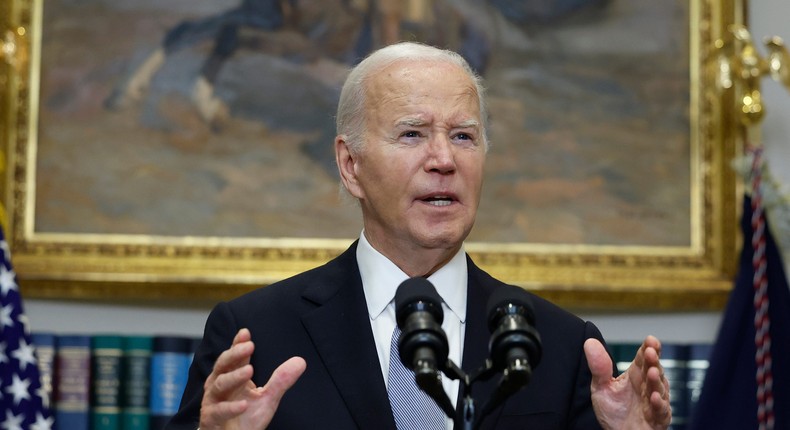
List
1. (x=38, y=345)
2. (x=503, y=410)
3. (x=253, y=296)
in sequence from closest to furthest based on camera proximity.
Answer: (x=503, y=410), (x=253, y=296), (x=38, y=345)

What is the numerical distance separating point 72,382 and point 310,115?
1413mm

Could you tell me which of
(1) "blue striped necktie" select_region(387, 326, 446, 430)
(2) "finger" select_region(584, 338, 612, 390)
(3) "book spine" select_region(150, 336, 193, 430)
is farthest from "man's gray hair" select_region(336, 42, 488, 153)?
(3) "book spine" select_region(150, 336, 193, 430)

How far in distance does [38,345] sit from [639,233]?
2424mm

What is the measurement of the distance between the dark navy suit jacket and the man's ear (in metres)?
0.21

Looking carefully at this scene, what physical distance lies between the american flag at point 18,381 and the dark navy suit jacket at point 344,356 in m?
1.69

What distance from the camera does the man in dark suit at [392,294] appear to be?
8.39 feet

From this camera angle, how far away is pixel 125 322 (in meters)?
4.73


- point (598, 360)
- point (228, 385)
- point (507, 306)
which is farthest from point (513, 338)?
point (228, 385)

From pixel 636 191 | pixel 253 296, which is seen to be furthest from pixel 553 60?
pixel 253 296

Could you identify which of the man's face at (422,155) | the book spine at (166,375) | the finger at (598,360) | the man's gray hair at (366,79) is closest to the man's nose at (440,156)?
the man's face at (422,155)

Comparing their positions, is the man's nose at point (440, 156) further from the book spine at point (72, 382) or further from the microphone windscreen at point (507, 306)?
the book spine at point (72, 382)

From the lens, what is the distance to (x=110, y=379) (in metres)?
4.39

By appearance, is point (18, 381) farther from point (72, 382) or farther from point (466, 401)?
point (466, 401)

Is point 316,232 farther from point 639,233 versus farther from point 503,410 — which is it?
point 503,410
